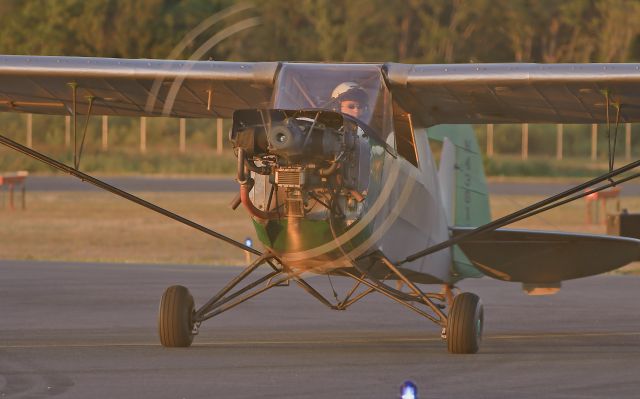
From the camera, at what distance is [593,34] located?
242 ft

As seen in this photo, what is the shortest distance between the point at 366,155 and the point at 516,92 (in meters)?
2.41

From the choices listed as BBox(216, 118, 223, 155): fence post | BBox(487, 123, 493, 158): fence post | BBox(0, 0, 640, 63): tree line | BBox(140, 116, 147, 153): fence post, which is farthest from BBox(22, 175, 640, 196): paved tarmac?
BBox(0, 0, 640, 63): tree line

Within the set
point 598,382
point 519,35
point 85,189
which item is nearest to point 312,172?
point 598,382

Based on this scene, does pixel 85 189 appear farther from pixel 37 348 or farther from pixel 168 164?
pixel 37 348

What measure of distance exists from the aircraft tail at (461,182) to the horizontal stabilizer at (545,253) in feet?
0.72

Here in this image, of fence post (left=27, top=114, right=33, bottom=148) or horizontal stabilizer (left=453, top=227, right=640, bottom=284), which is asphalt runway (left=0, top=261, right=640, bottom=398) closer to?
horizontal stabilizer (left=453, top=227, right=640, bottom=284)

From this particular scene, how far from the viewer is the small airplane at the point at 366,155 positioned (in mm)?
10891

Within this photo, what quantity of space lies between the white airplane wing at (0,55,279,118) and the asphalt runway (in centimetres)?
202

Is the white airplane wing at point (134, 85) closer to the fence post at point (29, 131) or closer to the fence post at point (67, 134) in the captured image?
the fence post at point (67, 134)

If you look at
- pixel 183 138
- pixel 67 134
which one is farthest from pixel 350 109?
pixel 183 138

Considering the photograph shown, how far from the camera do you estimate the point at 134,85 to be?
13625 millimetres

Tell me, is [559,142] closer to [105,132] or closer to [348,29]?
[348,29]

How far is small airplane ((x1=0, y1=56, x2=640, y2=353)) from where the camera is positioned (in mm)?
10891

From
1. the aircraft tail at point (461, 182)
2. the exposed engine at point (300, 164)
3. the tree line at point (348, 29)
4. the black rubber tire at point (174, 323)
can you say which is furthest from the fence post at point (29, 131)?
the exposed engine at point (300, 164)
